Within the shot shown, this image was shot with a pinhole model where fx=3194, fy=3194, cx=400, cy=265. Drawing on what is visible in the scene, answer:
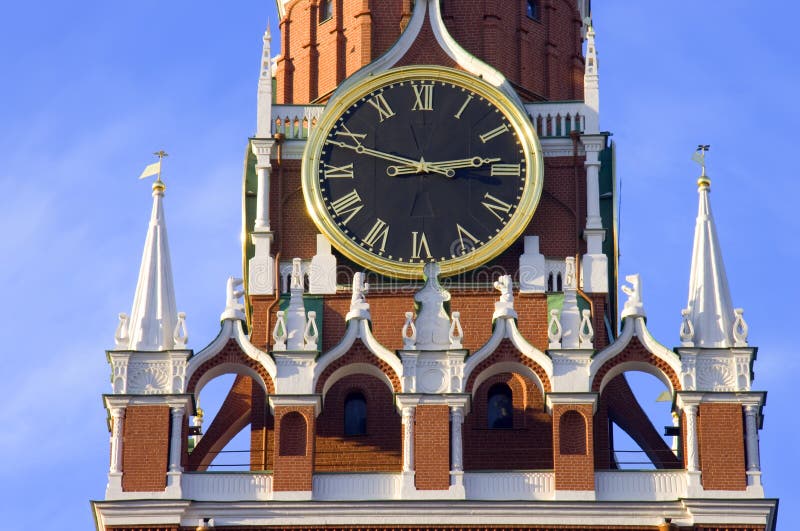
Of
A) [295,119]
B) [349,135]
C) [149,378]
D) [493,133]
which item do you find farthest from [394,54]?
[149,378]

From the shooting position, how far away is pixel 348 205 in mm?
47375

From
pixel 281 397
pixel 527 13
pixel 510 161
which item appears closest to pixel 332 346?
pixel 281 397

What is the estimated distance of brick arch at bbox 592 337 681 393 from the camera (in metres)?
44.7

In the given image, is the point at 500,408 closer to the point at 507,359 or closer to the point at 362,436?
the point at 507,359

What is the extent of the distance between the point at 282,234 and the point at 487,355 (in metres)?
4.41

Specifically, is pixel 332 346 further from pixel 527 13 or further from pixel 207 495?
pixel 527 13

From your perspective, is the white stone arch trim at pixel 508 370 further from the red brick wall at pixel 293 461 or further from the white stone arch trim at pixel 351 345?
the red brick wall at pixel 293 461

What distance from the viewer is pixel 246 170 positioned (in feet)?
160

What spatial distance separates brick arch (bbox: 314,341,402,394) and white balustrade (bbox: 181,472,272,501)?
1.59 meters

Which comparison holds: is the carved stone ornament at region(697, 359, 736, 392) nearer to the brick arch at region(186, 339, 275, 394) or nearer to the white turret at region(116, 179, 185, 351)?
the brick arch at region(186, 339, 275, 394)

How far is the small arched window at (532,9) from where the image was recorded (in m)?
50.3

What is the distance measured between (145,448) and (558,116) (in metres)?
8.88

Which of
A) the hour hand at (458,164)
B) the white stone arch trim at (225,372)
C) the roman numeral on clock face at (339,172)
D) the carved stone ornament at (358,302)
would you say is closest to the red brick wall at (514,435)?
the carved stone ornament at (358,302)

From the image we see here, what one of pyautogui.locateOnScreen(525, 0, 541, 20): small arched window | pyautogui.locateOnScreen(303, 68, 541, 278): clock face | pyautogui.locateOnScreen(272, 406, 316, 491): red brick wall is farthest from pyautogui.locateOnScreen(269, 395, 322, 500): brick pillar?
pyautogui.locateOnScreen(525, 0, 541, 20): small arched window
